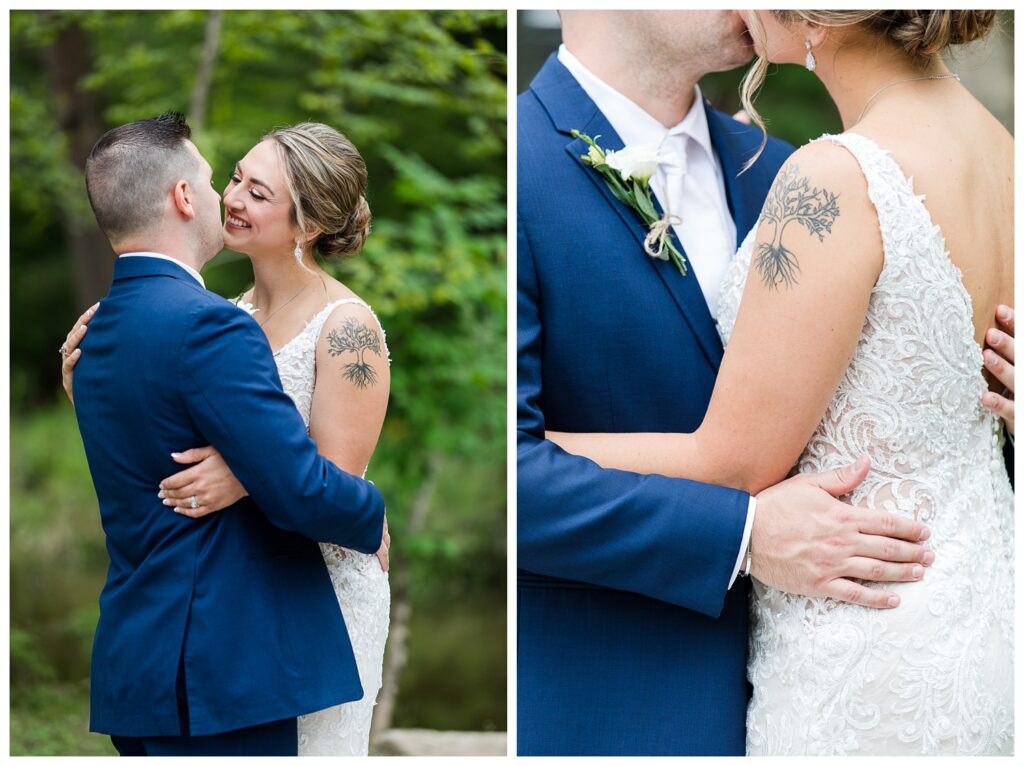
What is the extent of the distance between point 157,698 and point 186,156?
47.4 inches

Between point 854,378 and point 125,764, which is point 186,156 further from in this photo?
point 854,378

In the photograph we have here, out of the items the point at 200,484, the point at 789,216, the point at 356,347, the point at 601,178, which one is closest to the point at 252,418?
the point at 200,484

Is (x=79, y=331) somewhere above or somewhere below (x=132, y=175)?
below

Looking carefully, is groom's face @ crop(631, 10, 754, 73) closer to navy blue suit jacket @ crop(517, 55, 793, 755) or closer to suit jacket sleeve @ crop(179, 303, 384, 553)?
navy blue suit jacket @ crop(517, 55, 793, 755)

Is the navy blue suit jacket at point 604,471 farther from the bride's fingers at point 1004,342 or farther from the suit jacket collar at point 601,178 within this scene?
the bride's fingers at point 1004,342

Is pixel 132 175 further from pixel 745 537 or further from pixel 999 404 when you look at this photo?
pixel 999 404

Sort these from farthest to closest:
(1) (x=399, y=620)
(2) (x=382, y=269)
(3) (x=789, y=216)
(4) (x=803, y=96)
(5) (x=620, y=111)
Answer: (4) (x=803, y=96)
(1) (x=399, y=620)
(2) (x=382, y=269)
(5) (x=620, y=111)
(3) (x=789, y=216)

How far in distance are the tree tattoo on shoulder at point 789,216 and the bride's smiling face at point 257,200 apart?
116cm

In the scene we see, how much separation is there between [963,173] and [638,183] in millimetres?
705

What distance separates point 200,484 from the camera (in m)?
2.13

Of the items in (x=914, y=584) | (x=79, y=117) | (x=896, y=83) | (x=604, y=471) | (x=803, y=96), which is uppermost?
(x=803, y=96)

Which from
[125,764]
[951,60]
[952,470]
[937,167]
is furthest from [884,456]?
[125,764]

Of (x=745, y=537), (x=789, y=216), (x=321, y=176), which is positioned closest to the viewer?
(x=789, y=216)

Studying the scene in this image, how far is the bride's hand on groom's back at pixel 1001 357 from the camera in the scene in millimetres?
2182
